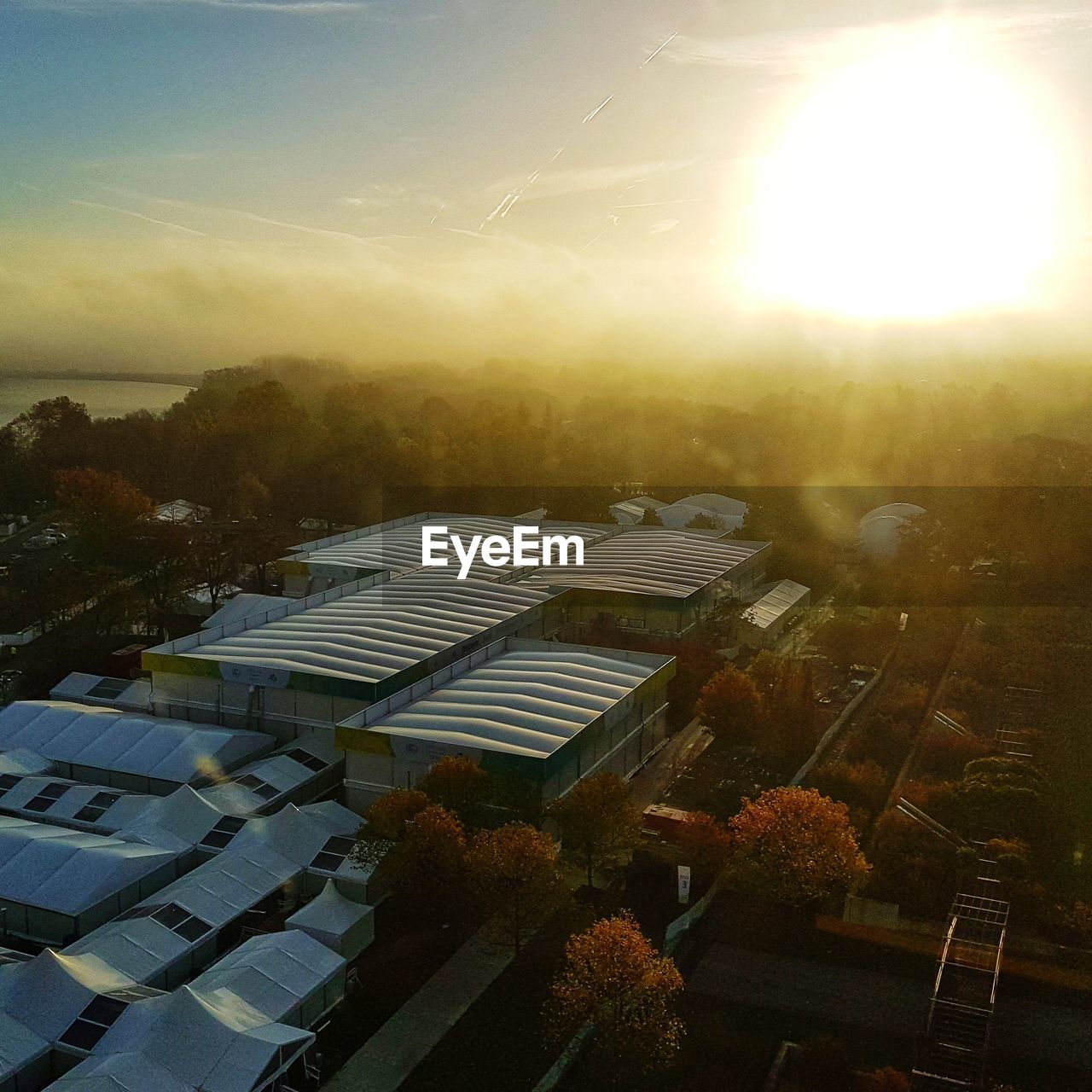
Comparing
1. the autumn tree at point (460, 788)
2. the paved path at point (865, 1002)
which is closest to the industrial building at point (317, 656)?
the autumn tree at point (460, 788)

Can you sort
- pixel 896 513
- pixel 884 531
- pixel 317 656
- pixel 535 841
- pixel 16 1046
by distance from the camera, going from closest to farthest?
pixel 16 1046, pixel 535 841, pixel 317 656, pixel 884 531, pixel 896 513

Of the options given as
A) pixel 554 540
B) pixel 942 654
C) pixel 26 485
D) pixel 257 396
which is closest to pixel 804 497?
pixel 554 540

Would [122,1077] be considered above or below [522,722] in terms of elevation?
below

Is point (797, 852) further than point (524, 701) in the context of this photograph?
No

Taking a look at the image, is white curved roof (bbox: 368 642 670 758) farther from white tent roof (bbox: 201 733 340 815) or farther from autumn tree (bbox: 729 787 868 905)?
autumn tree (bbox: 729 787 868 905)

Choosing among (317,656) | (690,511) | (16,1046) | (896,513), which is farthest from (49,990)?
(690,511)

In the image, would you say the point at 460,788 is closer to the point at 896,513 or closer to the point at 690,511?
the point at 896,513
